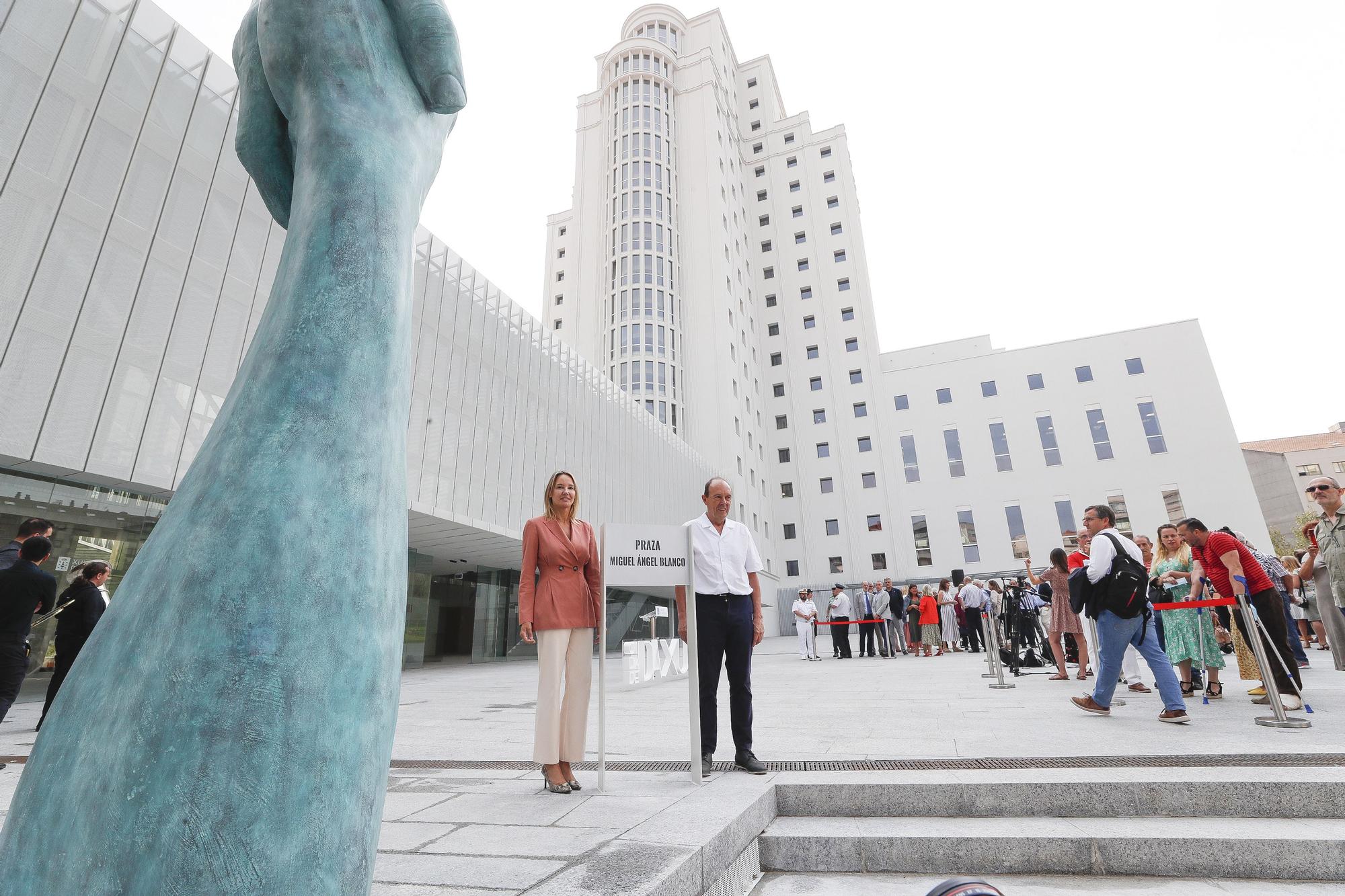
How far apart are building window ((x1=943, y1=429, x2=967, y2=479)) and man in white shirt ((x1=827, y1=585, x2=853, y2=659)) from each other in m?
25.6

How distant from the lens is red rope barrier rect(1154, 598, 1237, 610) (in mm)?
5855

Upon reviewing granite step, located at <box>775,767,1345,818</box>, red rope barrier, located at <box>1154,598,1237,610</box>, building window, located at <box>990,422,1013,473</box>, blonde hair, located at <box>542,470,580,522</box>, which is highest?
building window, located at <box>990,422,1013,473</box>

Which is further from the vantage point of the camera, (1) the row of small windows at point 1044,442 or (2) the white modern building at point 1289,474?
(2) the white modern building at point 1289,474

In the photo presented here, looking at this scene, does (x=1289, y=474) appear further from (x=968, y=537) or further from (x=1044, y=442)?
(x=968, y=537)

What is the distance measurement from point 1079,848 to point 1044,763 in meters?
0.95

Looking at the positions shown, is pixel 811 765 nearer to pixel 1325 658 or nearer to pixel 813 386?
pixel 1325 658

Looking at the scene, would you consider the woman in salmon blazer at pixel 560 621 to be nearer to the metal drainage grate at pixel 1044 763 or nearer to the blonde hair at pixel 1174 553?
the metal drainage grate at pixel 1044 763

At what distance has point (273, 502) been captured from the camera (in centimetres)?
126

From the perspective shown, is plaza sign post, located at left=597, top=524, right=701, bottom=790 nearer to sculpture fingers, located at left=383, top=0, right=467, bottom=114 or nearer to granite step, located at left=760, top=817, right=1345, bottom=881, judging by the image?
granite step, located at left=760, top=817, right=1345, bottom=881

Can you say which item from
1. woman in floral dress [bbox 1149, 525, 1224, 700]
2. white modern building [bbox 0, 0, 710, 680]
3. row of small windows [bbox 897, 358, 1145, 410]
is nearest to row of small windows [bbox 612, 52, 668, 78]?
row of small windows [bbox 897, 358, 1145, 410]

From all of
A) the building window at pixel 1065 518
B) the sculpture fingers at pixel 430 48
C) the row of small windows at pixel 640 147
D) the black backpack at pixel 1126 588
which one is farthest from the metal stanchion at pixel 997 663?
the row of small windows at pixel 640 147

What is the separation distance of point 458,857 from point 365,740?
5.58 feet

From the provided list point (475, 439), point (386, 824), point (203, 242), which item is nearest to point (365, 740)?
point (386, 824)

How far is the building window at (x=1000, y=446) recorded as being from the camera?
3803cm
